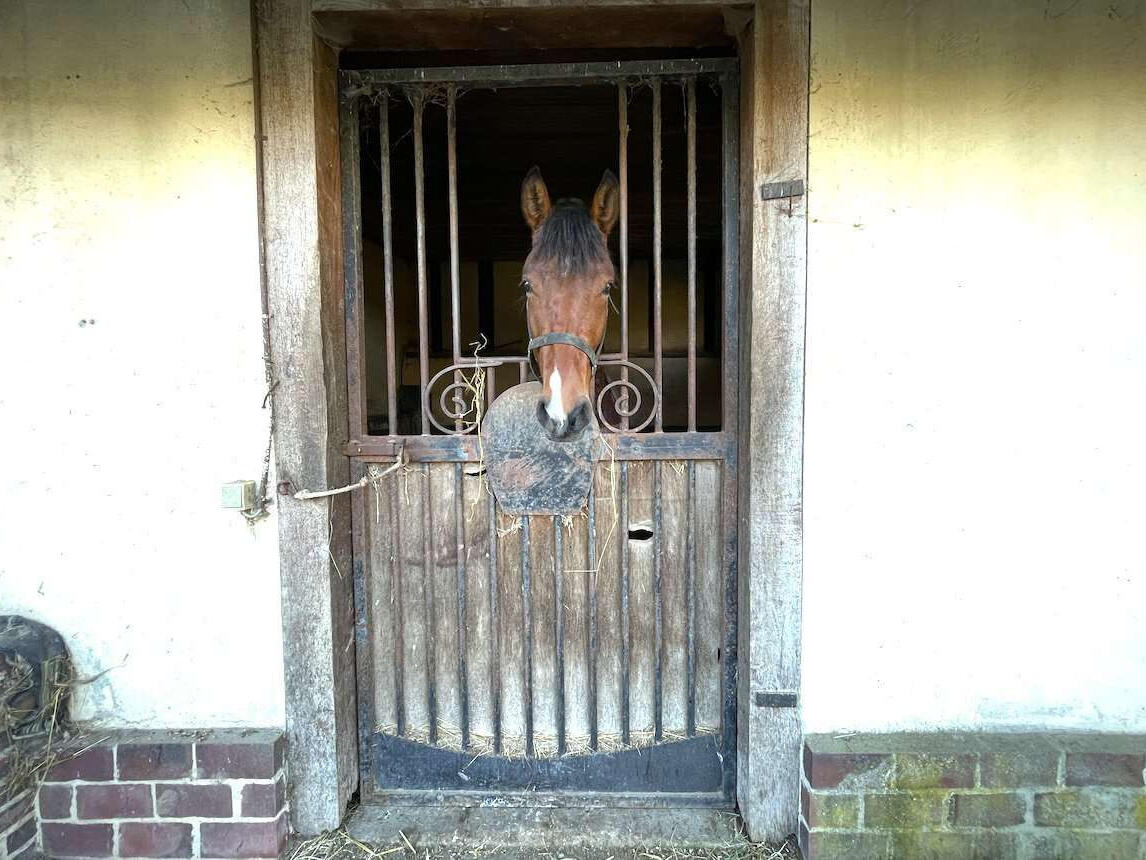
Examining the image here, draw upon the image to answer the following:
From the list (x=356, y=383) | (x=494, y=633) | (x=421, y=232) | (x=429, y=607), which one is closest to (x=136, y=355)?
(x=356, y=383)

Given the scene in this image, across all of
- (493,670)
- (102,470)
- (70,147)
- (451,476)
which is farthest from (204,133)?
(493,670)

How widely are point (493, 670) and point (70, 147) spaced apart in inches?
93.5

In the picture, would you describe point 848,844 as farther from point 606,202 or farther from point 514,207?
point 514,207

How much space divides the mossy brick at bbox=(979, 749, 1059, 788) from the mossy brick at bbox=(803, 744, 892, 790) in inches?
12.6

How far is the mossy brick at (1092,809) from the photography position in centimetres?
204

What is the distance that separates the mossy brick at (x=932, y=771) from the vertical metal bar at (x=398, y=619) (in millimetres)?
1777

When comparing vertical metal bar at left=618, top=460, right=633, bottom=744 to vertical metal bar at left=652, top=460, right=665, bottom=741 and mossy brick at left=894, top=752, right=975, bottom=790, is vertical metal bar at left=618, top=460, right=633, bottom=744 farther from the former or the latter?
mossy brick at left=894, top=752, right=975, bottom=790

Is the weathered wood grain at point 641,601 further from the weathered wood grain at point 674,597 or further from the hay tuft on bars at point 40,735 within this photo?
the hay tuft on bars at point 40,735

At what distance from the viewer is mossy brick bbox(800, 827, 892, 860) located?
6.74 feet

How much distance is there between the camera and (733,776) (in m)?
2.35

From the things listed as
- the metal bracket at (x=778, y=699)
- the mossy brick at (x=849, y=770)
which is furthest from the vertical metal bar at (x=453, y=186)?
the mossy brick at (x=849, y=770)

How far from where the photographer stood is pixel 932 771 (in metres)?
2.04

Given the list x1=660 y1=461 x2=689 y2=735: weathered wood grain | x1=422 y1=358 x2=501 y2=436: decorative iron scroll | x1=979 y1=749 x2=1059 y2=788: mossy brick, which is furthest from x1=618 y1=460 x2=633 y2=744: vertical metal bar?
x1=979 y1=749 x2=1059 y2=788: mossy brick

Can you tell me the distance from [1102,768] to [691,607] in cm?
141
